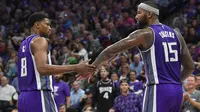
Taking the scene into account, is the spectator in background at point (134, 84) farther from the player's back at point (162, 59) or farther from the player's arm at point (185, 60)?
the player's back at point (162, 59)

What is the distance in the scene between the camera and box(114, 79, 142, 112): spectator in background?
12420mm

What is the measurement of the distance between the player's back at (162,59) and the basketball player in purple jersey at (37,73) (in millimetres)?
845

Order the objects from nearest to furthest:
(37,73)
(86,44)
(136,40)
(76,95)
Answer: (136,40)
(37,73)
(76,95)
(86,44)

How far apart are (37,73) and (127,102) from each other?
17.5 ft

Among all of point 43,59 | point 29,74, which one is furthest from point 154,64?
point 29,74

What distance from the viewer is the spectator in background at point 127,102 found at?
12420 mm

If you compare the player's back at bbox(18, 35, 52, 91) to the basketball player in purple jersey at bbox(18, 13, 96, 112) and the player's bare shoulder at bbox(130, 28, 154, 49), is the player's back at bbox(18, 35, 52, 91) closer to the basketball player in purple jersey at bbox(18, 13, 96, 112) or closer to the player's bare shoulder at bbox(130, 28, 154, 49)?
the basketball player in purple jersey at bbox(18, 13, 96, 112)

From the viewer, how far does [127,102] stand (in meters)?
12.5

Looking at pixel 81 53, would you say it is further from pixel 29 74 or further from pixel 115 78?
pixel 29 74

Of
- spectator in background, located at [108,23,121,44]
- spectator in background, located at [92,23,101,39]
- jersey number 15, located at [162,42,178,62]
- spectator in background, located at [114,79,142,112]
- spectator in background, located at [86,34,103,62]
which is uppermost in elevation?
spectator in background, located at [92,23,101,39]

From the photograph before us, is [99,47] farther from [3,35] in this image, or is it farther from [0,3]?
[0,3]

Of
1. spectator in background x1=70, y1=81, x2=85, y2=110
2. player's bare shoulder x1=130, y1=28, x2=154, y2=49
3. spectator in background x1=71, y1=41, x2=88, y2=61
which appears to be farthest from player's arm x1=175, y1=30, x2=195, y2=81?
spectator in background x1=71, y1=41, x2=88, y2=61

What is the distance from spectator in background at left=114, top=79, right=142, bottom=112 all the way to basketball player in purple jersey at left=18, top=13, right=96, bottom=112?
5025 millimetres

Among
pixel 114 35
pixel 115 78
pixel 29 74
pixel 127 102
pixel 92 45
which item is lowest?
pixel 127 102
